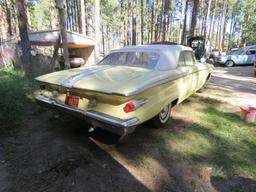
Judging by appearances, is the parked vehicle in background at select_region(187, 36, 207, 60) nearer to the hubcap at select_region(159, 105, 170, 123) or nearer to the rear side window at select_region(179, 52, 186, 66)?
the rear side window at select_region(179, 52, 186, 66)

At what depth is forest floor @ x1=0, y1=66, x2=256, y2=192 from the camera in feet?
7.88

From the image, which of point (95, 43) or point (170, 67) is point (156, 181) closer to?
point (170, 67)

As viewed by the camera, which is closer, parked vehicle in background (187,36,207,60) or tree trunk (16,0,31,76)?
tree trunk (16,0,31,76)

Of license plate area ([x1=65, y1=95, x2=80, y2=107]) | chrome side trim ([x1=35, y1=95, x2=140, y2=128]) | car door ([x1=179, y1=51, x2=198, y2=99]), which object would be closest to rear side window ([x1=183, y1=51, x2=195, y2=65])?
car door ([x1=179, y1=51, x2=198, y2=99])

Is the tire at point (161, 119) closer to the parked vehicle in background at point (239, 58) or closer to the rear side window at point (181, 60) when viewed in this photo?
the rear side window at point (181, 60)

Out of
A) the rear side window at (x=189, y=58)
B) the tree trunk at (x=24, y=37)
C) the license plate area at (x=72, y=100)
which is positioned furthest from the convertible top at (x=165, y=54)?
the tree trunk at (x=24, y=37)

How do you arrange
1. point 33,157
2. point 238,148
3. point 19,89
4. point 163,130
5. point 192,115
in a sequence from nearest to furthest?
point 33,157
point 238,148
point 163,130
point 192,115
point 19,89

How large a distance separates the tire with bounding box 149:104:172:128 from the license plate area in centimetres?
145

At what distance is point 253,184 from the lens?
2.47 meters

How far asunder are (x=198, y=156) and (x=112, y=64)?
246cm

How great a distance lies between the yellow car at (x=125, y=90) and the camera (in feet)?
8.57

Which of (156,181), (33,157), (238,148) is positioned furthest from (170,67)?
(33,157)

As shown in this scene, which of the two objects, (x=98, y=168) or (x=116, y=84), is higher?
(x=116, y=84)

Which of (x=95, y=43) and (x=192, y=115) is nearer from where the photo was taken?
(x=192, y=115)
